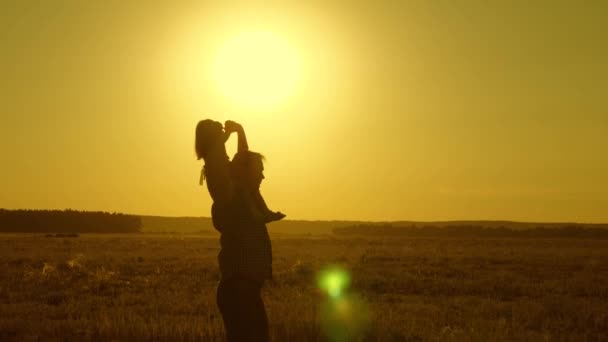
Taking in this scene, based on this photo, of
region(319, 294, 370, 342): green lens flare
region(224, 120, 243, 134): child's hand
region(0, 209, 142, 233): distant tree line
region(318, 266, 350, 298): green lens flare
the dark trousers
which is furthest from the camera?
region(0, 209, 142, 233): distant tree line

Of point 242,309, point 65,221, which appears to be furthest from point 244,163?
point 65,221

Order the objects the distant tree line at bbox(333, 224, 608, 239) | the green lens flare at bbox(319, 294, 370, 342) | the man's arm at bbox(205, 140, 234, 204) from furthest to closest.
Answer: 1. the distant tree line at bbox(333, 224, 608, 239)
2. the green lens flare at bbox(319, 294, 370, 342)
3. the man's arm at bbox(205, 140, 234, 204)

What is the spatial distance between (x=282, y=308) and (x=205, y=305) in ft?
5.88

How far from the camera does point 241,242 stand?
591 cm

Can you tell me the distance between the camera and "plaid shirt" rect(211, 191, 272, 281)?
5871 mm

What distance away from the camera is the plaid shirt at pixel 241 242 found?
5.87m

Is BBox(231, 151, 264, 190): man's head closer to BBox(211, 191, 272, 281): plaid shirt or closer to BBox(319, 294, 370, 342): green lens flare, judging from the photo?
BBox(211, 191, 272, 281): plaid shirt

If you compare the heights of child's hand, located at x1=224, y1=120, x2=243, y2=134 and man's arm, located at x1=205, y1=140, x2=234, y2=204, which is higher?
child's hand, located at x1=224, y1=120, x2=243, y2=134

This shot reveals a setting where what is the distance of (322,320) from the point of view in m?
10.4

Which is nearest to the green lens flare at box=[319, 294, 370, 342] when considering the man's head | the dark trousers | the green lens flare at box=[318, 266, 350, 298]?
the green lens flare at box=[318, 266, 350, 298]

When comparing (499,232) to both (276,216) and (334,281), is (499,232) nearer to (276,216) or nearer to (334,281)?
(334,281)

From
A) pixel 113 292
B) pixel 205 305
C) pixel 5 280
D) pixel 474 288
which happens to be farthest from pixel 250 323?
pixel 5 280

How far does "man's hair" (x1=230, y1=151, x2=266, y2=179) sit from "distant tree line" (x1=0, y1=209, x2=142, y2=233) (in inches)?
4463

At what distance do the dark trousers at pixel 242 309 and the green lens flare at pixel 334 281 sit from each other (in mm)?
10094
